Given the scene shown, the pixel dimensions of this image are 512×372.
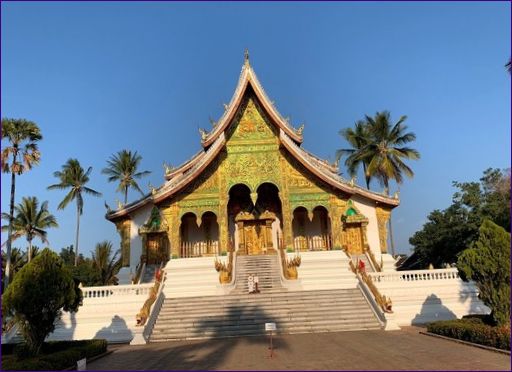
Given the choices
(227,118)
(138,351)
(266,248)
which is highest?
(227,118)

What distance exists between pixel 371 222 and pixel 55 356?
18.1 meters

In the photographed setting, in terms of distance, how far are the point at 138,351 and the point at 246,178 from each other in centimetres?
1106

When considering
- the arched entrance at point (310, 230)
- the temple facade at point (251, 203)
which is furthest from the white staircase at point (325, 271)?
the arched entrance at point (310, 230)

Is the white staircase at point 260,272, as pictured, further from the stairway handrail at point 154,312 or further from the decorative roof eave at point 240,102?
the decorative roof eave at point 240,102

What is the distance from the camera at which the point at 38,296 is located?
9.34 metres

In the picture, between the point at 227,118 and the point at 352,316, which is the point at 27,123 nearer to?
the point at 227,118

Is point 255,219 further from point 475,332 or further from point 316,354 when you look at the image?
point 475,332

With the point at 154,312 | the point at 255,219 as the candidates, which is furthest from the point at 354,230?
the point at 154,312

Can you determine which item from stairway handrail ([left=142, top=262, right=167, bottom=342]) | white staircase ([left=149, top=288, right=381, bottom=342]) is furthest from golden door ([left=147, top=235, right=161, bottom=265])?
white staircase ([left=149, top=288, right=381, bottom=342])

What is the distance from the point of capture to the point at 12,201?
22516mm

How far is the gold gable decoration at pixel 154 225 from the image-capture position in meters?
23.0

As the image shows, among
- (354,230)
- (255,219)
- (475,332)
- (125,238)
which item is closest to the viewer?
(475,332)

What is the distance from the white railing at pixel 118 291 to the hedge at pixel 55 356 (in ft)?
15.6

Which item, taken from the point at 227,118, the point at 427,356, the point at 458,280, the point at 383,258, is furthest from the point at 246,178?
the point at 427,356
